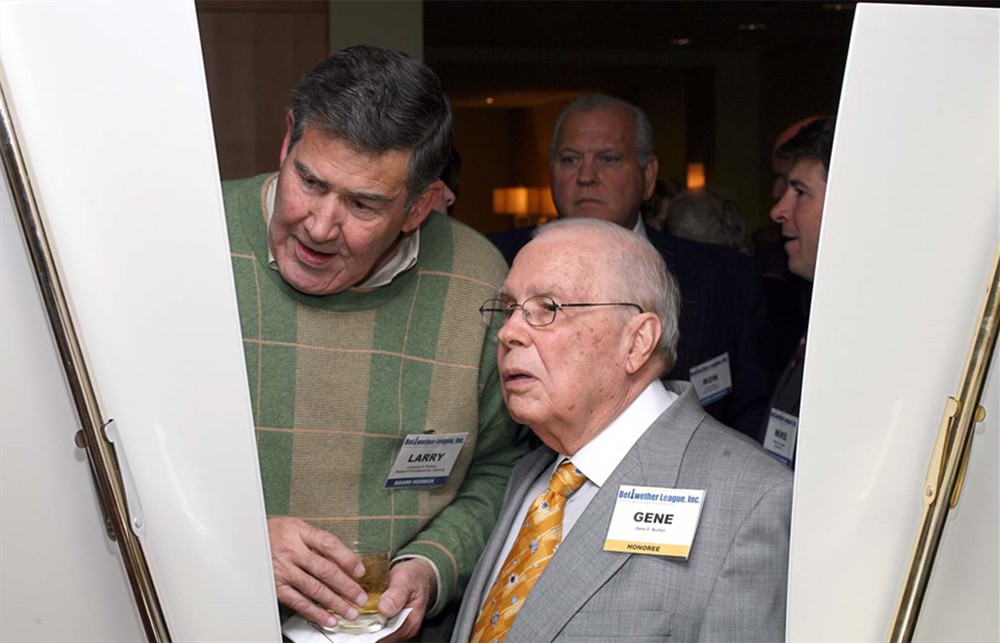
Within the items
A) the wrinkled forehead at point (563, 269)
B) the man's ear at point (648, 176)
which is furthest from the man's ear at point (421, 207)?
the man's ear at point (648, 176)

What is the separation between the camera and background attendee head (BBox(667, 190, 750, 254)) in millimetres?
5156

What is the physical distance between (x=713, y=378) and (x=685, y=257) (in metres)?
0.43

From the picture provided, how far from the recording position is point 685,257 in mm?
3945

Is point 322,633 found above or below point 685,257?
below

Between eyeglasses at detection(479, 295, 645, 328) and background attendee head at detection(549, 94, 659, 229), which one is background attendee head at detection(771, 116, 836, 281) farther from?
eyeglasses at detection(479, 295, 645, 328)

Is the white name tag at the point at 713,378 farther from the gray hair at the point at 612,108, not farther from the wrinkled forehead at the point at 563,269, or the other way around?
the wrinkled forehead at the point at 563,269

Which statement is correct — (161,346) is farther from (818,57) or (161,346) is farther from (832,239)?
(818,57)

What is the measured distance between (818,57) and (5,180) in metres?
12.4

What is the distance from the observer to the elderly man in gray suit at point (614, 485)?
1888 mm

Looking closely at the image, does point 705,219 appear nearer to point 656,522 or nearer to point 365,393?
point 365,393

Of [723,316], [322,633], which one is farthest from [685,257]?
[322,633]

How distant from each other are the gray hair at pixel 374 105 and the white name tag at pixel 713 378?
1702mm

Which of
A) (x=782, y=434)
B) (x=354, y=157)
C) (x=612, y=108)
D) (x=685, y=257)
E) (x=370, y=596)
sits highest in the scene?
(x=354, y=157)

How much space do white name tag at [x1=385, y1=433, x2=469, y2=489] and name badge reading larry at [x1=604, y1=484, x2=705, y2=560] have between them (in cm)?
55
